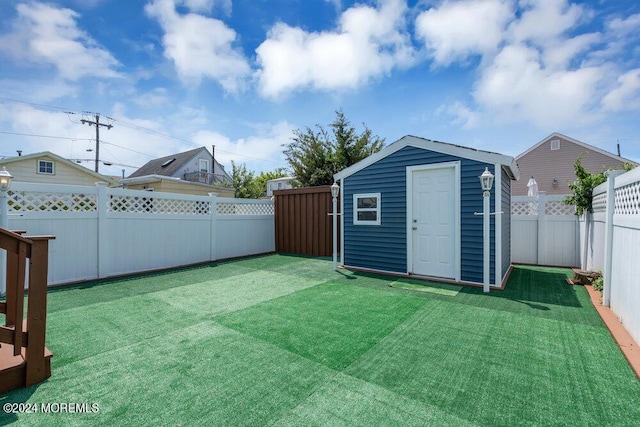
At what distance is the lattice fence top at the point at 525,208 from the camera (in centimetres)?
679

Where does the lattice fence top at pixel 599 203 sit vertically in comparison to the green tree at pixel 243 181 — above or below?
below

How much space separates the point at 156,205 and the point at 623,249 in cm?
758

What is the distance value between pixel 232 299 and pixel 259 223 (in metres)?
4.52

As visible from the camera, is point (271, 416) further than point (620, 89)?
No

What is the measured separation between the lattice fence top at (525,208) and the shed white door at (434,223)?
118 inches

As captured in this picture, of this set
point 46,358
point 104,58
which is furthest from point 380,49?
point 46,358

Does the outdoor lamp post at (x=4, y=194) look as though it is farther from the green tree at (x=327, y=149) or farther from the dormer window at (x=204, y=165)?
the dormer window at (x=204, y=165)

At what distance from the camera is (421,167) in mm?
5391

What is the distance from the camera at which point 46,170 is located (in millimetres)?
12328

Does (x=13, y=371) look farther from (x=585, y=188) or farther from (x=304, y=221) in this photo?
(x=585, y=188)

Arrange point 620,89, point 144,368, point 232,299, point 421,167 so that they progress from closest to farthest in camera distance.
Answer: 1. point 144,368
2. point 232,299
3. point 421,167
4. point 620,89

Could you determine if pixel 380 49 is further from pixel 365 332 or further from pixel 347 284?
pixel 365 332

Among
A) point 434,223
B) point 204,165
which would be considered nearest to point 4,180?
point 434,223

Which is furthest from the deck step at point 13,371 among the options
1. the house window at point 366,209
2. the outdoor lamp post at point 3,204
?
the house window at point 366,209
